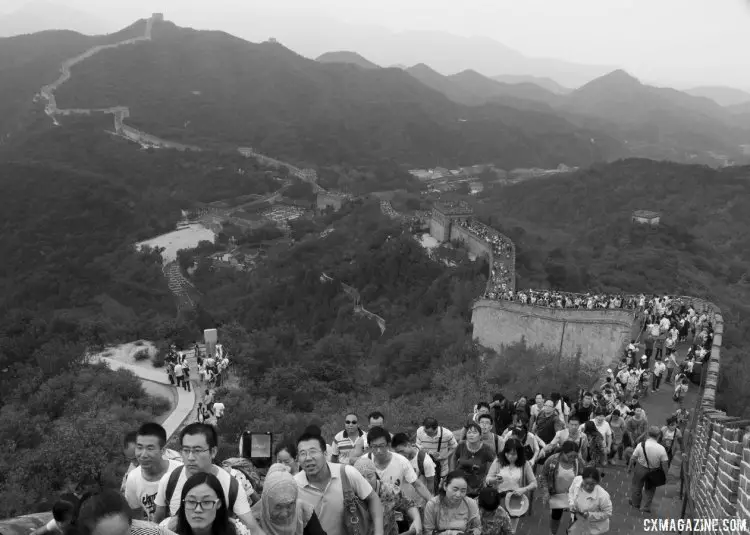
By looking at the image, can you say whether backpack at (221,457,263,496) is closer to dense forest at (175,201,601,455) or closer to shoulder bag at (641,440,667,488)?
shoulder bag at (641,440,667,488)

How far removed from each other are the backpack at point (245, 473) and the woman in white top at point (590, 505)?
2581 millimetres

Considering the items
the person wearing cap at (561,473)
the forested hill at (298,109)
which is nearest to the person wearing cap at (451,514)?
the person wearing cap at (561,473)

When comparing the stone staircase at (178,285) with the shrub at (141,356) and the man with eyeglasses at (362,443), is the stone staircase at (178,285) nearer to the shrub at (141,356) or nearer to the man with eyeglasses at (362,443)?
the shrub at (141,356)

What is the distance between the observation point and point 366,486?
451 cm

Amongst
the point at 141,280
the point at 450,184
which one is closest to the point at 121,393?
the point at 141,280

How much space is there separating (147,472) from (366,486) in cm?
154

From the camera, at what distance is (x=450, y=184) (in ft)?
316

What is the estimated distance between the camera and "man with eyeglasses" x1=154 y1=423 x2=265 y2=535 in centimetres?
413

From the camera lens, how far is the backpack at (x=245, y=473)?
15.7 feet

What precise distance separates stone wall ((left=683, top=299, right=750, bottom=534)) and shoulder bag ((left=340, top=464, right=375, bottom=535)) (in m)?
2.23

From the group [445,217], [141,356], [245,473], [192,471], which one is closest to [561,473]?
[245,473]

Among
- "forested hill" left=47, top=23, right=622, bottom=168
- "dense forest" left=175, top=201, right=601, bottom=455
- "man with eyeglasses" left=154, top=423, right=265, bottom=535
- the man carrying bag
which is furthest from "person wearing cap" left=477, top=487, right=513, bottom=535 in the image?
"forested hill" left=47, top=23, right=622, bottom=168

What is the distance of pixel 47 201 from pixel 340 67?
90.4 meters

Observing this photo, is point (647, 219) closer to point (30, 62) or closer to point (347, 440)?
point (347, 440)
